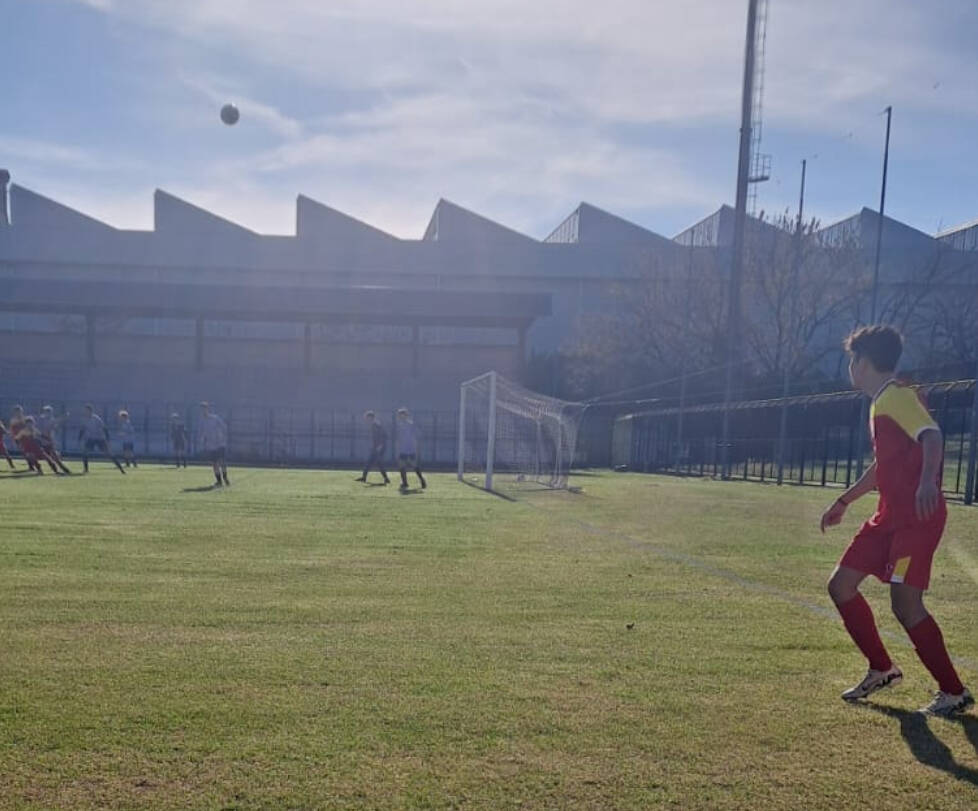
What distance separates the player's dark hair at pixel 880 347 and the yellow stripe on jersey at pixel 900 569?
0.93 m

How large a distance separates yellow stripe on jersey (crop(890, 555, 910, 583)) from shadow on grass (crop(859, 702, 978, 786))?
24.6 inches

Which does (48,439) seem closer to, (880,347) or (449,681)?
(449,681)

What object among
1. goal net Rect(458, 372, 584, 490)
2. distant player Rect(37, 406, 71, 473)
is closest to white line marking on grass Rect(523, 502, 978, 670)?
goal net Rect(458, 372, 584, 490)

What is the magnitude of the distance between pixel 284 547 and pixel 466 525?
3.21 m

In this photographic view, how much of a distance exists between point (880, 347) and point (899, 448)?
20.1 inches

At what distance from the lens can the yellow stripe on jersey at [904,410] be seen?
3998 millimetres

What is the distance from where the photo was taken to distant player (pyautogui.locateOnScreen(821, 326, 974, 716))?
3.92 m

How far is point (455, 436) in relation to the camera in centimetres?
4059

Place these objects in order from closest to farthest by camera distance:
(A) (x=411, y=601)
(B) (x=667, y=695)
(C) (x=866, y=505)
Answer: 1. (B) (x=667, y=695)
2. (A) (x=411, y=601)
3. (C) (x=866, y=505)

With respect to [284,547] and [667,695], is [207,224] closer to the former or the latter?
[284,547]

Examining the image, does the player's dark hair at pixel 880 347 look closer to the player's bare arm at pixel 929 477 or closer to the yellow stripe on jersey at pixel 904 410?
the yellow stripe on jersey at pixel 904 410

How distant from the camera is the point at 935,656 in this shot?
3.94m

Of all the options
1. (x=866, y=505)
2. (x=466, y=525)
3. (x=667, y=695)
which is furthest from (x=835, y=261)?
(x=667, y=695)

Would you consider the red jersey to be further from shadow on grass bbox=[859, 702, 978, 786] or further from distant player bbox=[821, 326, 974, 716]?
shadow on grass bbox=[859, 702, 978, 786]
